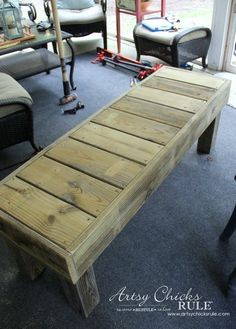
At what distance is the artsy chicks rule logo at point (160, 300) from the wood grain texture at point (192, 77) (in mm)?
1054

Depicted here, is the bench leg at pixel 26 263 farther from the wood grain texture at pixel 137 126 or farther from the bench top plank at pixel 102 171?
the wood grain texture at pixel 137 126

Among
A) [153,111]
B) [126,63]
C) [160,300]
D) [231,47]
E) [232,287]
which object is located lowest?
Result: [160,300]

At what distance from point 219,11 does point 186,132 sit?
76.2 inches

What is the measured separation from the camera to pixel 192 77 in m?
1.70

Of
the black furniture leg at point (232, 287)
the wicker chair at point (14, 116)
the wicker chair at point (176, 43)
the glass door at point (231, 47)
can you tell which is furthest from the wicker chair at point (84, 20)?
the black furniture leg at point (232, 287)

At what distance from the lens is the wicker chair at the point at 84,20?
3.04m

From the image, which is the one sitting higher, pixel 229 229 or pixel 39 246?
pixel 39 246

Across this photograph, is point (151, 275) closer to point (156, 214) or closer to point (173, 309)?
point (173, 309)

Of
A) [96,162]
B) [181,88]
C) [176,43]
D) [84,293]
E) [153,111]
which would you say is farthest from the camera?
[176,43]

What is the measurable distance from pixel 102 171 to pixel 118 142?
0.20 metres

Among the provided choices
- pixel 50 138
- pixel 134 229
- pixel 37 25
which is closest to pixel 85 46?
pixel 37 25

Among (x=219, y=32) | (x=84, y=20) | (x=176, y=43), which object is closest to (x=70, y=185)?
(x=176, y=43)

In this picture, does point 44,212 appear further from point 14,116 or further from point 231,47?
point 231,47

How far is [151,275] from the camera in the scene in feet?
4.04
